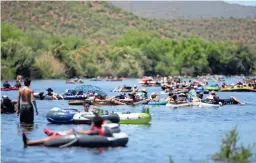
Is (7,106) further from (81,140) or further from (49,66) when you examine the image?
(49,66)

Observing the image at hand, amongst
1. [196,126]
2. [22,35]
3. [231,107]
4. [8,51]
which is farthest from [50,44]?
[196,126]

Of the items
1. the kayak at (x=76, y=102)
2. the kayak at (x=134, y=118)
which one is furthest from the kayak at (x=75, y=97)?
the kayak at (x=134, y=118)

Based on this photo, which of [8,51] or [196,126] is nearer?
[196,126]

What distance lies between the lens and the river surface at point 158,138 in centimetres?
2955

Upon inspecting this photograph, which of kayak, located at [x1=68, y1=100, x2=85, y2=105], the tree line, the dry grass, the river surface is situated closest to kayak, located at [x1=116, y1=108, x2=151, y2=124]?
the river surface

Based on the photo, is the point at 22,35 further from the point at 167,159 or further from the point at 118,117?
the point at 167,159

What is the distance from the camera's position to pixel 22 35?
137m

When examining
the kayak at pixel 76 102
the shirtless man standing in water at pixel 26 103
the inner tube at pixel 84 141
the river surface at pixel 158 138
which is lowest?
the river surface at pixel 158 138

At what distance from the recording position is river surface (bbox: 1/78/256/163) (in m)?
29.5

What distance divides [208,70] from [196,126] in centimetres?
12961

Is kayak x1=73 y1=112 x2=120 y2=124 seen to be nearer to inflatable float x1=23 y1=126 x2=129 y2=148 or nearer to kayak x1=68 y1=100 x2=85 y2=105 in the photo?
inflatable float x1=23 y1=126 x2=129 y2=148

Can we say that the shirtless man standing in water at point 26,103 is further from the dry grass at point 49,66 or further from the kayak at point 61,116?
the dry grass at point 49,66

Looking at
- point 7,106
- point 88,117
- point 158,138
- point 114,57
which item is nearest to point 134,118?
point 88,117

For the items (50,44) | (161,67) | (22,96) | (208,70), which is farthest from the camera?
(208,70)
